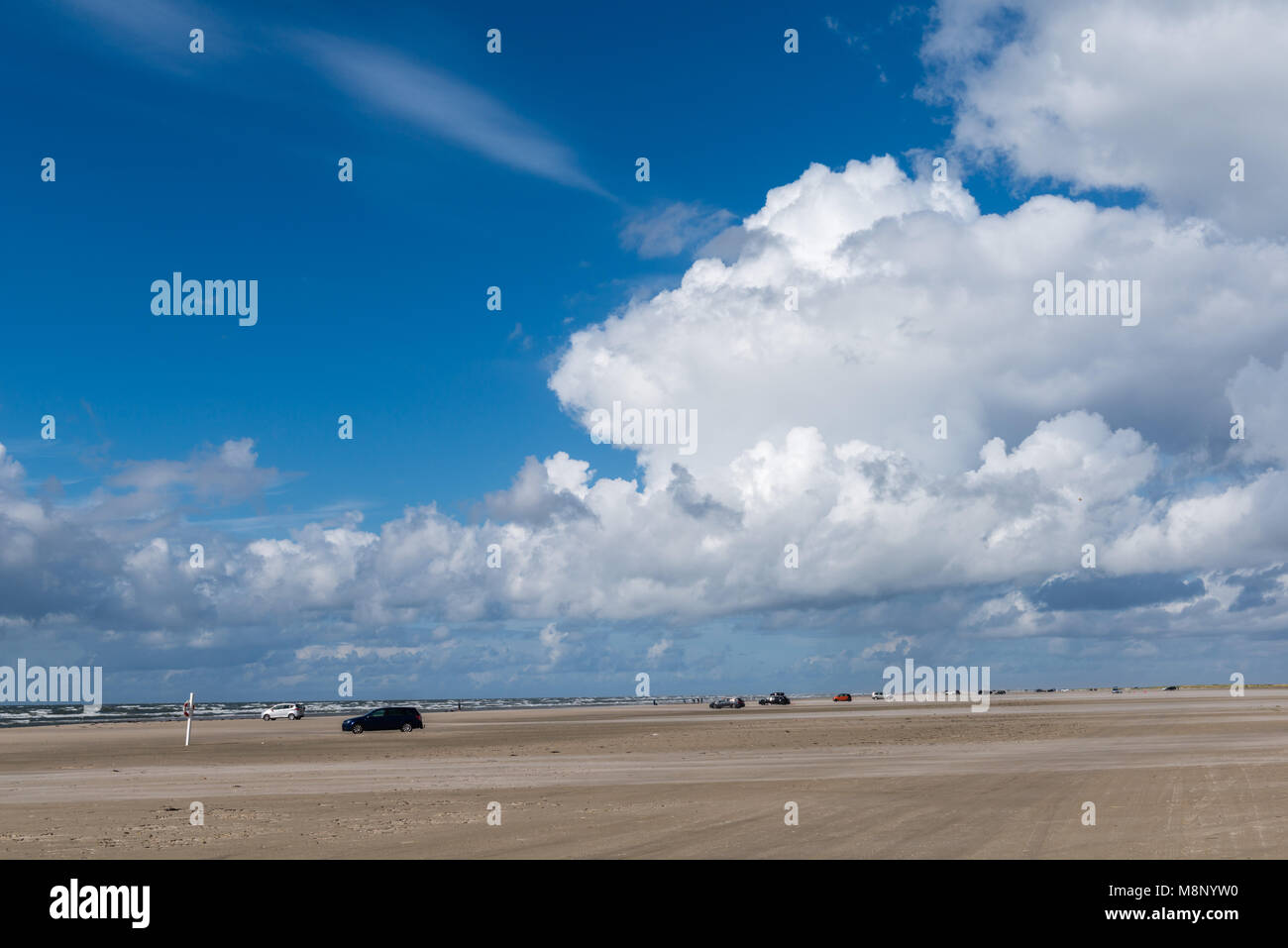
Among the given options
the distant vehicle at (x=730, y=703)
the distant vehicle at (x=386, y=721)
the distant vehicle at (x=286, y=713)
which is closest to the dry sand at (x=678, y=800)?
the distant vehicle at (x=386, y=721)

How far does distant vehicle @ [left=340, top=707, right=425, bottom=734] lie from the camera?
239 feet

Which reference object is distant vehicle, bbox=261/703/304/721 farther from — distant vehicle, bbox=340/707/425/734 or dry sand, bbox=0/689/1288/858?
dry sand, bbox=0/689/1288/858

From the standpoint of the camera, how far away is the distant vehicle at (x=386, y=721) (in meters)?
72.8

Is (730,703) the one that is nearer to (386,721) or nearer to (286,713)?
(286,713)

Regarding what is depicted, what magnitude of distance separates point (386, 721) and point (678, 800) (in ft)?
177

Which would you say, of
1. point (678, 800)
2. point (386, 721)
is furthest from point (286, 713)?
point (678, 800)

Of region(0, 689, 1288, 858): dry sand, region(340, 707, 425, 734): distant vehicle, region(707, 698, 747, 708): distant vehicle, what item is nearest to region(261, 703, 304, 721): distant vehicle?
region(340, 707, 425, 734): distant vehicle

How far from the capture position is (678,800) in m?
25.6
